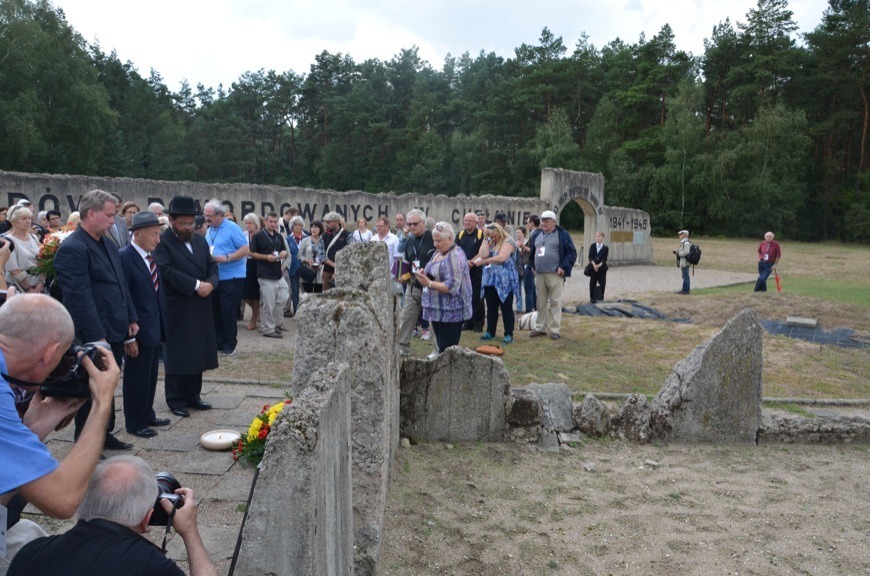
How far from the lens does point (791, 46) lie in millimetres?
42062

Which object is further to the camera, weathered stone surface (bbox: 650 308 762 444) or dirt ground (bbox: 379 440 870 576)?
weathered stone surface (bbox: 650 308 762 444)

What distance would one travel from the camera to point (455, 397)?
19.5 ft

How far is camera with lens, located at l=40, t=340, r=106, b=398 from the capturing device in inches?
100

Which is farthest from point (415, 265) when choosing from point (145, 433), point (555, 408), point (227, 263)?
point (145, 433)

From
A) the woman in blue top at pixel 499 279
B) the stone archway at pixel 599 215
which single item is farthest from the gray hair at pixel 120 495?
the stone archway at pixel 599 215

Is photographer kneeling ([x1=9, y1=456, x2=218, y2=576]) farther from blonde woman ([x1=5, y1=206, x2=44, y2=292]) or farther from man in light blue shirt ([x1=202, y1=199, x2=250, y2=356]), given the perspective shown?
man in light blue shirt ([x1=202, y1=199, x2=250, y2=356])

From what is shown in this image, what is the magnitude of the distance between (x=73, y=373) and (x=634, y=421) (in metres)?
5.16

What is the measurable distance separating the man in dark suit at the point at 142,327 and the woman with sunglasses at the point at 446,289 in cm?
290

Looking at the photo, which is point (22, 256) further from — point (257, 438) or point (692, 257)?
point (692, 257)

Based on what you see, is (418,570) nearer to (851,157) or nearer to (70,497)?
(70,497)

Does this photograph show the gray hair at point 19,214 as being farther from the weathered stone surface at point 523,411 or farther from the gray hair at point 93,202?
the weathered stone surface at point 523,411

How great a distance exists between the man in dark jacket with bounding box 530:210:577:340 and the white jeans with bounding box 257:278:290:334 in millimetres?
3980

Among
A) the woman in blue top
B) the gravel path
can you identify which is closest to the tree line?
the gravel path

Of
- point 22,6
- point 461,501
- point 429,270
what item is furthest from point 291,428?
point 22,6
